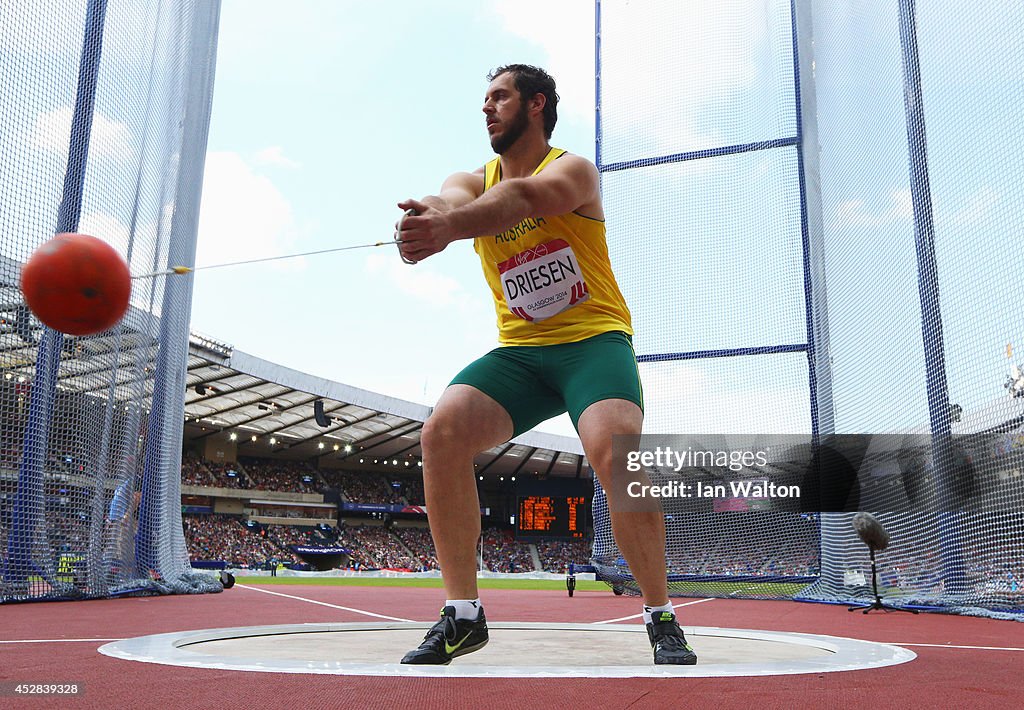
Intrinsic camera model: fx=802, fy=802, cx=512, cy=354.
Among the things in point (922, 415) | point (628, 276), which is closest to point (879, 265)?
point (922, 415)

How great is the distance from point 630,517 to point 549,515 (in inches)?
1375

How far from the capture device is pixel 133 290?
7582 millimetres

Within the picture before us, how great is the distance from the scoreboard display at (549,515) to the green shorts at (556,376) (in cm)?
3390

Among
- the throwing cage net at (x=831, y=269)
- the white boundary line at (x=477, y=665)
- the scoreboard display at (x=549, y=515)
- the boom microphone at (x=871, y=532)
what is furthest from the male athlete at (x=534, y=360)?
the scoreboard display at (x=549, y=515)

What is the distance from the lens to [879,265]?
816cm

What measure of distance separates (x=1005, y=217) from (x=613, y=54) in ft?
18.7

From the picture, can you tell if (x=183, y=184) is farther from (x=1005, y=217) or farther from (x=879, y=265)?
(x=1005, y=217)

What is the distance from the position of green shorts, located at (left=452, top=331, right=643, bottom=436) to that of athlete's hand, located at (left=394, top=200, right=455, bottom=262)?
2.57 feet

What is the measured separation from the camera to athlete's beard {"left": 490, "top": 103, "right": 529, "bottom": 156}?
2896 millimetres

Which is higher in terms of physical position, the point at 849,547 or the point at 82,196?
the point at 82,196

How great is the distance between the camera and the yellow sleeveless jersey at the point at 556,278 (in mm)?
2828
